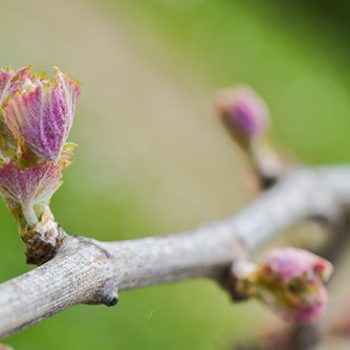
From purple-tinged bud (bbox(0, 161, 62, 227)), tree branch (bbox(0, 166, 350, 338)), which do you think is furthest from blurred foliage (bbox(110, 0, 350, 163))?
purple-tinged bud (bbox(0, 161, 62, 227))

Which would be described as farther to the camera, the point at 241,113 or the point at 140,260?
the point at 241,113

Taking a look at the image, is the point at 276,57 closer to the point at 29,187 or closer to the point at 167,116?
the point at 167,116

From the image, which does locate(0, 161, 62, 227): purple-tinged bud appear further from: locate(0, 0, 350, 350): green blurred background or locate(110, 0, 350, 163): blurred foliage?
locate(110, 0, 350, 163): blurred foliage

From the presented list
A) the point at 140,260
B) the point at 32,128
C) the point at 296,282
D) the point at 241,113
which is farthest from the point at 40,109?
the point at 241,113

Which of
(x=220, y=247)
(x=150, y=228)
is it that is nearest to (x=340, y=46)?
(x=150, y=228)

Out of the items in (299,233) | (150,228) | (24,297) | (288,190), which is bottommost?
(150,228)

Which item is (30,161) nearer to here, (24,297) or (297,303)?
(24,297)
